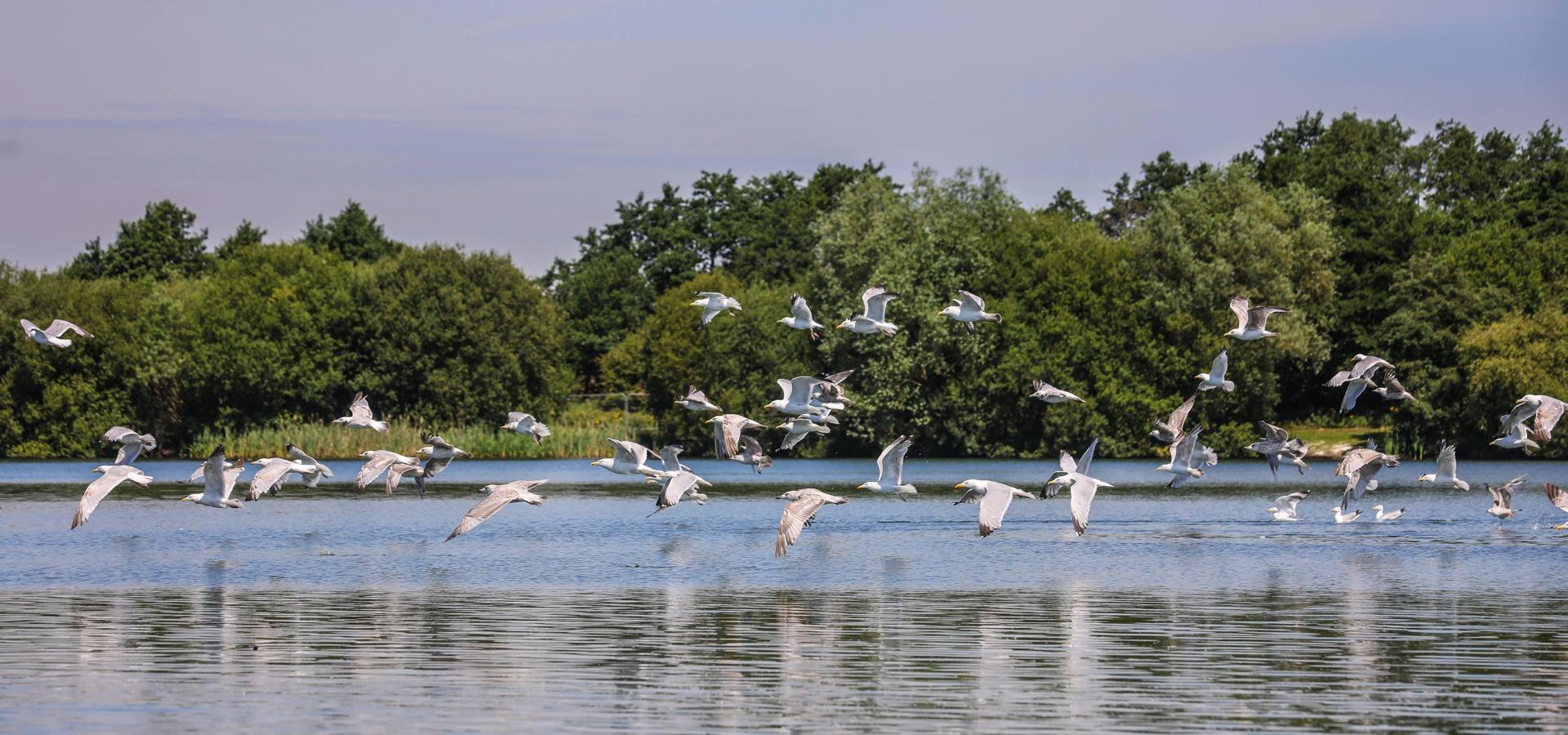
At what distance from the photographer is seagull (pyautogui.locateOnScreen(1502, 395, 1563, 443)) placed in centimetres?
2930

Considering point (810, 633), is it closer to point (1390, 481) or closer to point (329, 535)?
point (329, 535)

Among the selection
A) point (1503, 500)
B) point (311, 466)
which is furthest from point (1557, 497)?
point (311, 466)

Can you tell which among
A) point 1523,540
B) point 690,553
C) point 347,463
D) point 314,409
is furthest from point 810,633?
point 314,409

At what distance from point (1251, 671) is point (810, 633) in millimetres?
5680

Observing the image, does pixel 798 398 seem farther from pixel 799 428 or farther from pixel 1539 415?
pixel 1539 415

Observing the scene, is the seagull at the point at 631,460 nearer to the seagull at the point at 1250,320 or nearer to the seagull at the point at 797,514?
the seagull at the point at 797,514

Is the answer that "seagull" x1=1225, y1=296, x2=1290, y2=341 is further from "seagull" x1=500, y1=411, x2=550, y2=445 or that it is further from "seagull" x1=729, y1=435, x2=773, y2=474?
"seagull" x1=500, y1=411, x2=550, y2=445

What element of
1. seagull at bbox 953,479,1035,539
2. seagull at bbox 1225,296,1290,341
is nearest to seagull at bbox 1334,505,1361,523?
seagull at bbox 1225,296,1290,341

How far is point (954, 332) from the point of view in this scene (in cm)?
7619

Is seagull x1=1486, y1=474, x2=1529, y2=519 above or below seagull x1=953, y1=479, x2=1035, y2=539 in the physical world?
below

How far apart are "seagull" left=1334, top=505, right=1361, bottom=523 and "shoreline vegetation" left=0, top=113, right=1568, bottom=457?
33.0m

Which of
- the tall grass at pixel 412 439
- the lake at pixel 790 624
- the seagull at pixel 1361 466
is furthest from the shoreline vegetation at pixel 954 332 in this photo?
the seagull at pixel 1361 466

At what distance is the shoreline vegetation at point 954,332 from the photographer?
250ft

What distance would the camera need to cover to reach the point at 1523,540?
35781mm
